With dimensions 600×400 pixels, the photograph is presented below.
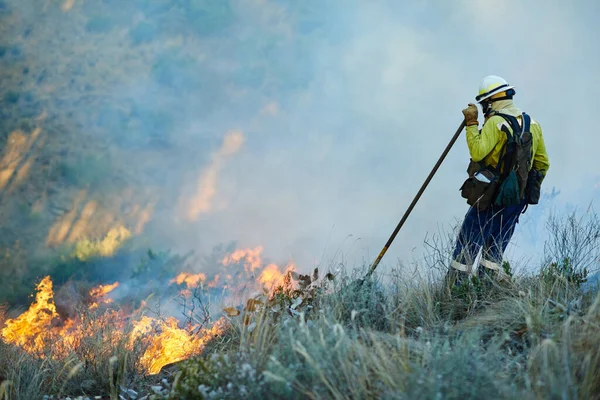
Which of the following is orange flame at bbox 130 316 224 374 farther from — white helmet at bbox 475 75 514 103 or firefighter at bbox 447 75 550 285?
white helmet at bbox 475 75 514 103

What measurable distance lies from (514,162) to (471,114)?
0.64 metres

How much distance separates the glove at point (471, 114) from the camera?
6.28m

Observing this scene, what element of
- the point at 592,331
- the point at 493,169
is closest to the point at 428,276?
the point at 493,169

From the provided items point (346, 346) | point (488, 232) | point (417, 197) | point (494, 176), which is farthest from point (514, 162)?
point (346, 346)

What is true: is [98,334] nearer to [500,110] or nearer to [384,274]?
[384,274]

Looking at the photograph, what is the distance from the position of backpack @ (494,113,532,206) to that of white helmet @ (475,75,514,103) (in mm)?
278

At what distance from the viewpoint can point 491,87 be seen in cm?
637

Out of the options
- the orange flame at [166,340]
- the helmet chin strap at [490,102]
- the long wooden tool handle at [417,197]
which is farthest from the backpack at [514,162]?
the orange flame at [166,340]

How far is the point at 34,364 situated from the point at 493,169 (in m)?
4.79

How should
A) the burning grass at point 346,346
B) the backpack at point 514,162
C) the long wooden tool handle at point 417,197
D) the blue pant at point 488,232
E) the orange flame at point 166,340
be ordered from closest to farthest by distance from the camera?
the burning grass at point 346,346 < the orange flame at point 166,340 < the backpack at point 514,162 < the blue pant at point 488,232 < the long wooden tool handle at point 417,197

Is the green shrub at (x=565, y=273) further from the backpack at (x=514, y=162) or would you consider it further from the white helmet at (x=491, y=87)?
the white helmet at (x=491, y=87)

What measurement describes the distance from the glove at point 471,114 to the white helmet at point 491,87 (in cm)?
20

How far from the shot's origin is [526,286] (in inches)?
232

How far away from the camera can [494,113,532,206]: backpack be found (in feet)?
20.1
